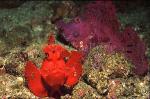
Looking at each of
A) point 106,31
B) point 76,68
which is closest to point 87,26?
point 106,31

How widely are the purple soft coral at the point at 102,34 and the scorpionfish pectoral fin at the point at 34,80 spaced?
117cm

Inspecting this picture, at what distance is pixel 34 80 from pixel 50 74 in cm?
34

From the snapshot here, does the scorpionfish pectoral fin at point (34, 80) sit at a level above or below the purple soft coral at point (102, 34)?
below

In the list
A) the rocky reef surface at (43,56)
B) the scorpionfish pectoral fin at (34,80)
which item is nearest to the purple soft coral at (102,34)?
the rocky reef surface at (43,56)

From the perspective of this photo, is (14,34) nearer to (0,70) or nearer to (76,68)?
(0,70)

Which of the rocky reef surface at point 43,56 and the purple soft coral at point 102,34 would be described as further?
the purple soft coral at point 102,34

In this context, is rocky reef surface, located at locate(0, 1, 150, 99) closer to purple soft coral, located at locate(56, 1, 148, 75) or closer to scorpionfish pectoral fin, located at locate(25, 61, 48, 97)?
scorpionfish pectoral fin, located at locate(25, 61, 48, 97)

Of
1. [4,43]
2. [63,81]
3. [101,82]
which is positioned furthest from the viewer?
[4,43]

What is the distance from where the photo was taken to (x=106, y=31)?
220 inches

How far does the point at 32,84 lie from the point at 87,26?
1.79 metres

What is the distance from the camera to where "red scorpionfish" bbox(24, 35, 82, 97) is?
4.20 metres

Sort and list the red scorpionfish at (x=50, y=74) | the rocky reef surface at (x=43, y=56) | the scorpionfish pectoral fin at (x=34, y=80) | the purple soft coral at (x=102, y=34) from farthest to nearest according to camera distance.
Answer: the purple soft coral at (x=102, y=34), the rocky reef surface at (x=43, y=56), the scorpionfish pectoral fin at (x=34, y=80), the red scorpionfish at (x=50, y=74)

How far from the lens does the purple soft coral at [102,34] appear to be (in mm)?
5297

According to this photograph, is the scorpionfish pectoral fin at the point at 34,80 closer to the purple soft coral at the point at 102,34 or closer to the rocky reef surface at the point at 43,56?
the rocky reef surface at the point at 43,56
